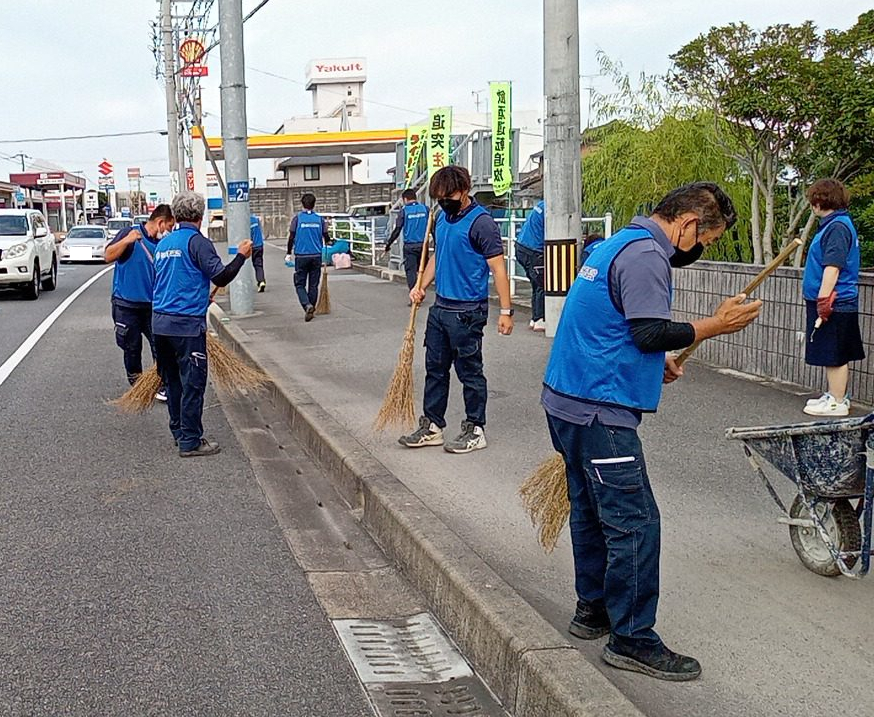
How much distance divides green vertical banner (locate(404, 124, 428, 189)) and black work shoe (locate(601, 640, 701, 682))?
67.8 ft

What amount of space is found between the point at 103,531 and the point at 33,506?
760 millimetres

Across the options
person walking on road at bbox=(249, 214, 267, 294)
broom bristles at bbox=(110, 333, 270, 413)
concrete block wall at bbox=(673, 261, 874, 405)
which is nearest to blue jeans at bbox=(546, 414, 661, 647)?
concrete block wall at bbox=(673, 261, 874, 405)

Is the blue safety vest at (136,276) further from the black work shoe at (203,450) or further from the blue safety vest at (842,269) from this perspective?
the blue safety vest at (842,269)

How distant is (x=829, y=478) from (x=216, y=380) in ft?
20.0

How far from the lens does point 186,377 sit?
7.54 metres

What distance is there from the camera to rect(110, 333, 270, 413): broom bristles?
28.3ft

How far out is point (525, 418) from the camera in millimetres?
8164

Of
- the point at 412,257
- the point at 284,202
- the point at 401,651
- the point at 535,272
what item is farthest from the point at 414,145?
the point at 284,202

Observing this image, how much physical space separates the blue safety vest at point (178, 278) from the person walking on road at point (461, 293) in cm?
168

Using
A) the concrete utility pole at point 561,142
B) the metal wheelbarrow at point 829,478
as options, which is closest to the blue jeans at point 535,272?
the concrete utility pole at point 561,142

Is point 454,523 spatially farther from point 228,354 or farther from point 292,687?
point 228,354

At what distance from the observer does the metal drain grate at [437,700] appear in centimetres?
389

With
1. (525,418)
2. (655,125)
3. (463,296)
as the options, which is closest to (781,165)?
(655,125)

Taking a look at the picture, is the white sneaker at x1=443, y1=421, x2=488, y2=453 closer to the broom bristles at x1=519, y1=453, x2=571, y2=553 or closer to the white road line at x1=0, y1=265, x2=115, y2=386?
the broom bristles at x1=519, y1=453, x2=571, y2=553
